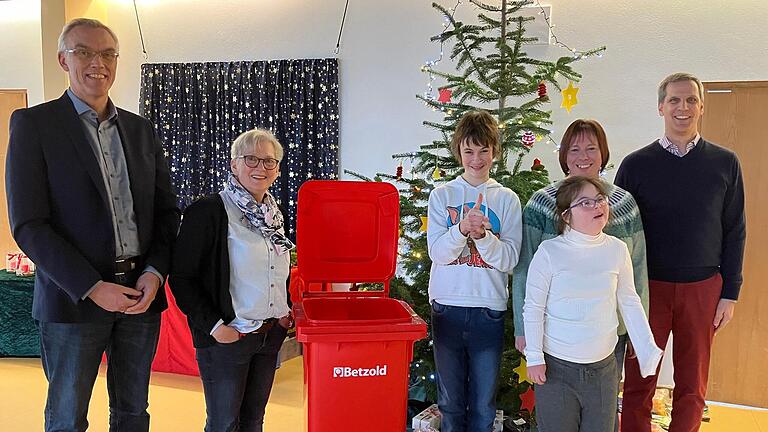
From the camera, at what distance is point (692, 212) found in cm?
240

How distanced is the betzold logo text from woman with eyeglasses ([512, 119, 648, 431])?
520 mm

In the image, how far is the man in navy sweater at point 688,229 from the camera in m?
2.41

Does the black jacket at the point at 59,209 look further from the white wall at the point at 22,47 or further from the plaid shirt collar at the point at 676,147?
the white wall at the point at 22,47

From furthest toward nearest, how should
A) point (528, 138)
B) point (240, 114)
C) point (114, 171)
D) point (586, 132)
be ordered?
point (240, 114), point (528, 138), point (586, 132), point (114, 171)

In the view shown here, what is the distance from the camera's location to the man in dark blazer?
1832 mm

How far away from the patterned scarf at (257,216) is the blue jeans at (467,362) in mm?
649

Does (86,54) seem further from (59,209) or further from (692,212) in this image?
(692,212)

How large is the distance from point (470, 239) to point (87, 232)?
1288mm

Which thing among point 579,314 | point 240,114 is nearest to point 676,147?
point 579,314

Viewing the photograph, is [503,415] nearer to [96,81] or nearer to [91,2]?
[96,81]

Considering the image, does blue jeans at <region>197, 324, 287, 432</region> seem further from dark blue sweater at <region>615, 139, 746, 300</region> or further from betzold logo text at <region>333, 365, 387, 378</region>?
dark blue sweater at <region>615, 139, 746, 300</region>

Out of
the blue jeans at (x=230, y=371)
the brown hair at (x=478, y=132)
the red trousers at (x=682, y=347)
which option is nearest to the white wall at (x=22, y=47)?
the blue jeans at (x=230, y=371)

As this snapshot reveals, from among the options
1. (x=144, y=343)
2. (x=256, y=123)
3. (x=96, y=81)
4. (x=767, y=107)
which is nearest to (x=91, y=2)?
(x=256, y=123)

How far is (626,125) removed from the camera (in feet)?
13.3
